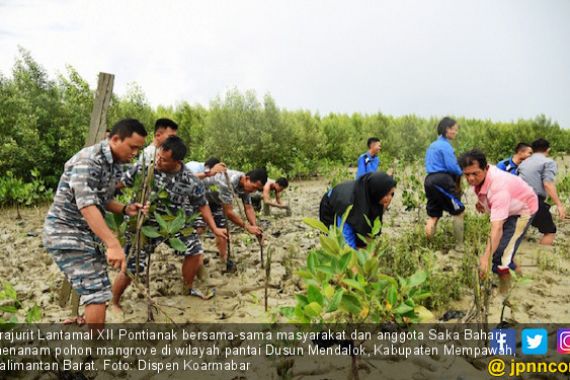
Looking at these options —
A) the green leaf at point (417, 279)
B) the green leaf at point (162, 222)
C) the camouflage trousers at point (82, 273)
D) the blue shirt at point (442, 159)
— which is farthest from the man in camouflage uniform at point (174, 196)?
the blue shirt at point (442, 159)

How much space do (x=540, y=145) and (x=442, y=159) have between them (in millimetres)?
1276

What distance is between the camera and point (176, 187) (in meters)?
3.72

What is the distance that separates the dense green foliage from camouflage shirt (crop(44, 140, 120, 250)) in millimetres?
6696

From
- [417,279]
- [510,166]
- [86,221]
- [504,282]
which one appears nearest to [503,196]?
[504,282]

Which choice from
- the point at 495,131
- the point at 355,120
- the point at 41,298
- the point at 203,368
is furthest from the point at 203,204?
the point at 495,131

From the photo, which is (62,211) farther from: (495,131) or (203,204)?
(495,131)

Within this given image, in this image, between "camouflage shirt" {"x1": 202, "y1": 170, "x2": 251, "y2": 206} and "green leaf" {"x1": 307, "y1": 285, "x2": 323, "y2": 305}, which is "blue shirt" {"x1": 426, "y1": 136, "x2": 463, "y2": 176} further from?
"green leaf" {"x1": 307, "y1": 285, "x2": 323, "y2": 305}

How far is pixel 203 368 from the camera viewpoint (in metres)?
2.85

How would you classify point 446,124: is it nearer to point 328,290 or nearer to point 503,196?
point 503,196

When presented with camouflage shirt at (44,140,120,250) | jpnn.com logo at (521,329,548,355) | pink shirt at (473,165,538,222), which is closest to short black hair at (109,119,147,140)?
camouflage shirt at (44,140,120,250)

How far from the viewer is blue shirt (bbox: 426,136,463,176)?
16.9 feet

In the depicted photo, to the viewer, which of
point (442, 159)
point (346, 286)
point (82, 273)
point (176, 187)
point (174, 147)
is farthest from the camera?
point (442, 159)

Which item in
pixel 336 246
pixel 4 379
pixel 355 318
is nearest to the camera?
pixel 336 246

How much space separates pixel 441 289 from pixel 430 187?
165 centimetres
